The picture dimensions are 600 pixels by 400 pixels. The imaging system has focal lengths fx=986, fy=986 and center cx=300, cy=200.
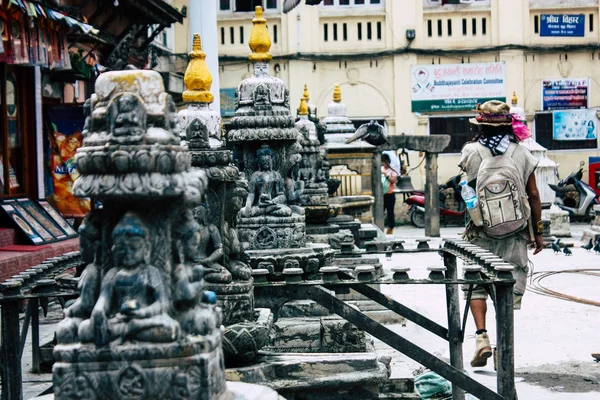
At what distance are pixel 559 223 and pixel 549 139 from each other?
25.3ft

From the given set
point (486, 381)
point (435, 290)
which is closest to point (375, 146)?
point (435, 290)

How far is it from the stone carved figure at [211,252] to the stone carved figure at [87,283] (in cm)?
170

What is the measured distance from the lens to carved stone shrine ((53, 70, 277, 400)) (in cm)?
341

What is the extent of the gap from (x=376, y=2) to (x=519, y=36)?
4135mm

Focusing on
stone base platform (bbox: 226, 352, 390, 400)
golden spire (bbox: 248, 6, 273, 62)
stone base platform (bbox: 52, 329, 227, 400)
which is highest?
golden spire (bbox: 248, 6, 273, 62)

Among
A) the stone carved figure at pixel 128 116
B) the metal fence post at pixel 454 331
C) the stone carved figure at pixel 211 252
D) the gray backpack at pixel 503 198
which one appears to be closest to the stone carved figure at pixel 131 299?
the stone carved figure at pixel 128 116

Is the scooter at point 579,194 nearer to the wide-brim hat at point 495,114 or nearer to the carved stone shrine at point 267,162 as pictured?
the carved stone shrine at point 267,162

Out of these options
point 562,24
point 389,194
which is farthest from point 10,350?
point 562,24

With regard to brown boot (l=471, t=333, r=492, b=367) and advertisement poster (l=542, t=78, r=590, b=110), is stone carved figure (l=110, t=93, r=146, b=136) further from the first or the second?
advertisement poster (l=542, t=78, r=590, b=110)

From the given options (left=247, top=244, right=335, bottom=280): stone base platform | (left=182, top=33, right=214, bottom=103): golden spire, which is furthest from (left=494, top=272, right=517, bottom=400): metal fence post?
(left=182, top=33, right=214, bottom=103): golden spire

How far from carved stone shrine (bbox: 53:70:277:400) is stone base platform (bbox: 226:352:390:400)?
136 centimetres

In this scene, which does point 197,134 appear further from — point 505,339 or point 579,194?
point 579,194

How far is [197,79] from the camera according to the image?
22.9ft

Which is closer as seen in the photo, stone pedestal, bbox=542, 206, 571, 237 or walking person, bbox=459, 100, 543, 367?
walking person, bbox=459, 100, 543, 367
